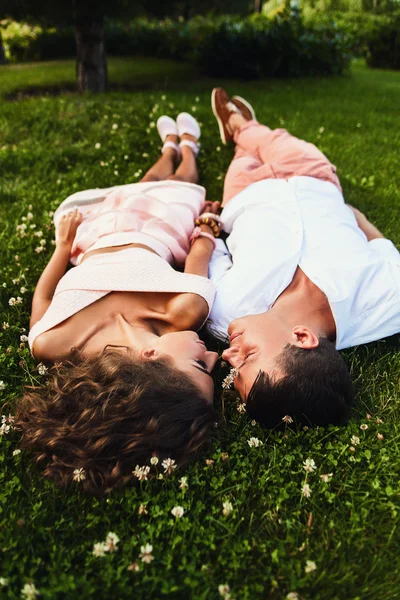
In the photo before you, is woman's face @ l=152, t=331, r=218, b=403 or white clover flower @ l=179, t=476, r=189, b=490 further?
woman's face @ l=152, t=331, r=218, b=403

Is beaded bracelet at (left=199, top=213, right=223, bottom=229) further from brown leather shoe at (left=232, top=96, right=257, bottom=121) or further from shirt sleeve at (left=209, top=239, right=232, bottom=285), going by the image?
brown leather shoe at (left=232, top=96, right=257, bottom=121)

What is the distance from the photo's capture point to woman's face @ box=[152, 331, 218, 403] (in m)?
2.74

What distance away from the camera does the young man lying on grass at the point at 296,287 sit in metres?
2.73

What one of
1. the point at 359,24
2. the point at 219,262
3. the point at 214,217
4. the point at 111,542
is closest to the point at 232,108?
the point at 214,217

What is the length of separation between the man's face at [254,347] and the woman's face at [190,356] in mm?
161

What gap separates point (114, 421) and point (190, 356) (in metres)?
0.59

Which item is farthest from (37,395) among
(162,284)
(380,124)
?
(380,124)

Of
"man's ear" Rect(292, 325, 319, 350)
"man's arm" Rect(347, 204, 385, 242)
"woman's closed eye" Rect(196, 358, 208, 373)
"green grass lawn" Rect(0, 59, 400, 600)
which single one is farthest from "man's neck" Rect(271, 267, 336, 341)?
"man's arm" Rect(347, 204, 385, 242)

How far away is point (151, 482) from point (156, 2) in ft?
26.5

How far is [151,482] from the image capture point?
8.11ft

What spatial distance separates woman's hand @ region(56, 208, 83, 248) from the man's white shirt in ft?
3.97

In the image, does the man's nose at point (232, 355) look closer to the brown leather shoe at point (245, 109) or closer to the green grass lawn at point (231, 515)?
the green grass lawn at point (231, 515)

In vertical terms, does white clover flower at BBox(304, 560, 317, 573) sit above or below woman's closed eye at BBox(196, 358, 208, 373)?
below

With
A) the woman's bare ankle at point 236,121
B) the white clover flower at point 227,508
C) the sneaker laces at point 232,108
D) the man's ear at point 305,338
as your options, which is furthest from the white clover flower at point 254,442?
the sneaker laces at point 232,108
